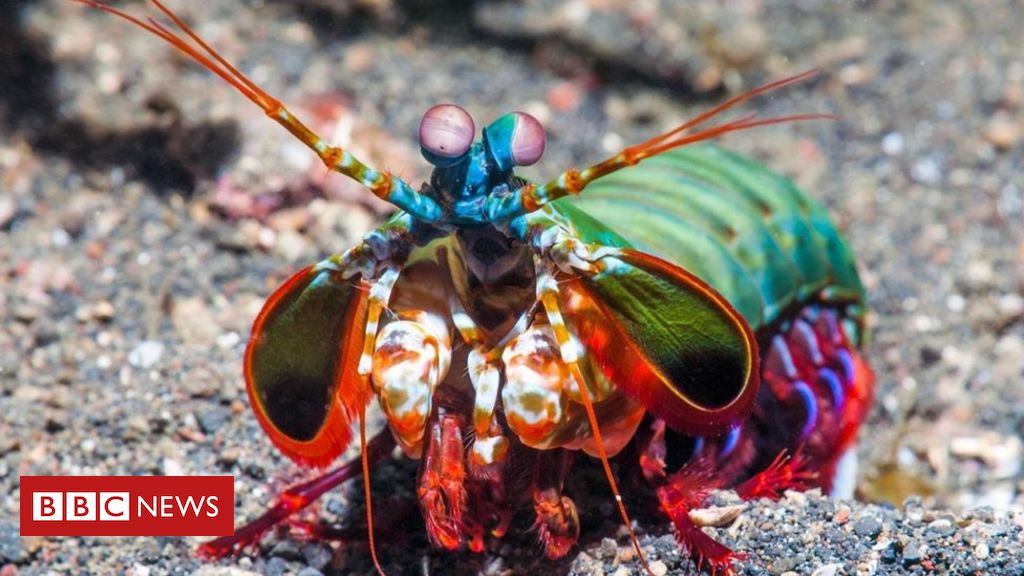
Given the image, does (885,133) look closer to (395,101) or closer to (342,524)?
(395,101)

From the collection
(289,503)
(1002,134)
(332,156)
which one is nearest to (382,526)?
(289,503)

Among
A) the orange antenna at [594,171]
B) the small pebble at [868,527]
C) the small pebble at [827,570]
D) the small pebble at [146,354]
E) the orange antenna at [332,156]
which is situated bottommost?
the small pebble at [827,570]

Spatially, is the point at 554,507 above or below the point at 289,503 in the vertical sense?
below

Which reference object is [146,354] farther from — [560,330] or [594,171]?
[594,171]

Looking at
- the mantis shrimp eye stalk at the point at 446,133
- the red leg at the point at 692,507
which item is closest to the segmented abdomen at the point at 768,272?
the red leg at the point at 692,507

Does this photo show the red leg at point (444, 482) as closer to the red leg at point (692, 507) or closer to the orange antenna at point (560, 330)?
the orange antenna at point (560, 330)

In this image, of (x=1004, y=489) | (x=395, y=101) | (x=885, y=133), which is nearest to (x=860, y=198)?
(x=885, y=133)

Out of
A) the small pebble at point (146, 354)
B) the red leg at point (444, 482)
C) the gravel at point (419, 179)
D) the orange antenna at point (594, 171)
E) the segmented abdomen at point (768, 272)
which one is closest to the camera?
the orange antenna at point (594, 171)
